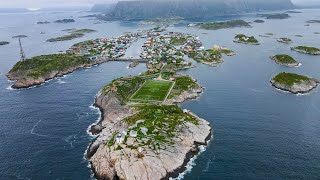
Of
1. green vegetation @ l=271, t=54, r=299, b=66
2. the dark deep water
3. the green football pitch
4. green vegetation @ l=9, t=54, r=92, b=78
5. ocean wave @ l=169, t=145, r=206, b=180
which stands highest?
green vegetation @ l=9, t=54, r=92, b=78

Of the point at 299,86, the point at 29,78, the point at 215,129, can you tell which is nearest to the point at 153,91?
the point at 215,129

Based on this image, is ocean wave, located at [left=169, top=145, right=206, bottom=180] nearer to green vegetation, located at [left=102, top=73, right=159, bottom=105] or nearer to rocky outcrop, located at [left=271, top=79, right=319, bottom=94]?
green vegetation, located at [left=102, top=73, right=159, bottom=105]

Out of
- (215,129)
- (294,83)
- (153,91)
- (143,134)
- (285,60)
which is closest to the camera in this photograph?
(143,134)

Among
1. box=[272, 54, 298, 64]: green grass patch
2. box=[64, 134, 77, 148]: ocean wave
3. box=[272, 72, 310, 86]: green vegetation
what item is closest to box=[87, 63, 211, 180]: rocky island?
box=[64, 134, 77, 148]: ocean wave

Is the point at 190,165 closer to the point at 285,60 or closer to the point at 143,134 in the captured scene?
the point at 143,134

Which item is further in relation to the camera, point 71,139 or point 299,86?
point 299,86

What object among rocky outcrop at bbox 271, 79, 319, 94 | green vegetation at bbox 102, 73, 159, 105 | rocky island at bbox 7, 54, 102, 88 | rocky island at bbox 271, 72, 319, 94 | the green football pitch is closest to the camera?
green vegetation at bbox 102, 73, 159, 105

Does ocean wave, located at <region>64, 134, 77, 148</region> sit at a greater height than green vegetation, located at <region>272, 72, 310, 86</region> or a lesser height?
lesser
